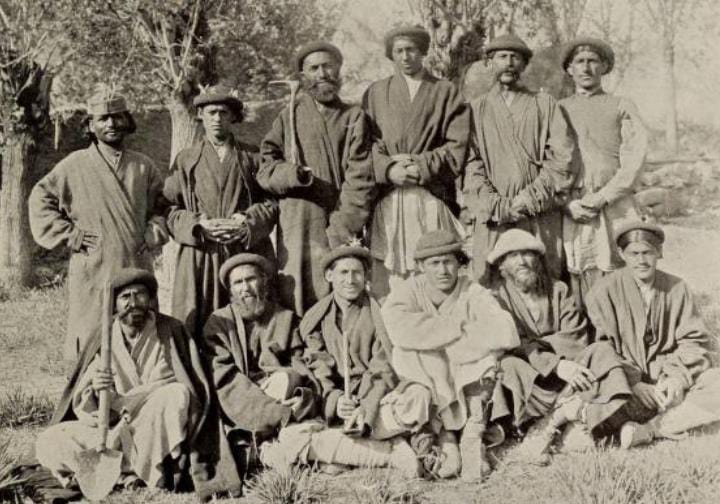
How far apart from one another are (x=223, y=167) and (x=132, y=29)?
556 centimetres

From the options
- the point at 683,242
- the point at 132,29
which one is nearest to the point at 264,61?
the point at 132,29

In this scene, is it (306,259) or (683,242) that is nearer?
(306,259)

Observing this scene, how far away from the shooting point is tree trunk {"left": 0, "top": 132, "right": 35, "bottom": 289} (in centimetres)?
1171

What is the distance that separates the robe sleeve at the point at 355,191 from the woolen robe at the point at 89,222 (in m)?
1.35

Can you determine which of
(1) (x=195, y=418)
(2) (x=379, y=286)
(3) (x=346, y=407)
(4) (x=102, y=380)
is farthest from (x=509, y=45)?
(4) (x=102, y=380)

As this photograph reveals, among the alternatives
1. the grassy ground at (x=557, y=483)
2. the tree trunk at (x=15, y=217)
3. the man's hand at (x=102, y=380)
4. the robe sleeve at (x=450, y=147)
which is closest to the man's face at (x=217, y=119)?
the robe sleeve at (x=450, y=147)

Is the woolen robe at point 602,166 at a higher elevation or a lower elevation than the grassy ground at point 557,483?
higher

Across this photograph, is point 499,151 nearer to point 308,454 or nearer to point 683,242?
point 308,454

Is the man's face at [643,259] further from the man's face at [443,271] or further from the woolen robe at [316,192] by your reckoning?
the woolen robe at [316,192]

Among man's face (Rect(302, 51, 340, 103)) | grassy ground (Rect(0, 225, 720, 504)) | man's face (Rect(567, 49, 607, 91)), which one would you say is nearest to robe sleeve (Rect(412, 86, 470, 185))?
man's face (Rect(302, 51, 340, 103))

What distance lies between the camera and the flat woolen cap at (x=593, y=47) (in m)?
6.05

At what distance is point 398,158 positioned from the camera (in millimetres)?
5906

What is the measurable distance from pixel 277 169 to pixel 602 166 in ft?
7.47

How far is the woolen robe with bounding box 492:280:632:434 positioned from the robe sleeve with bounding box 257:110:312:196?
5.11ft
